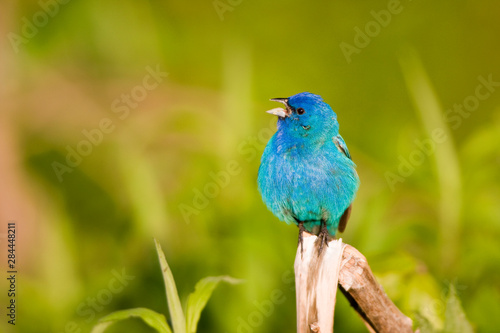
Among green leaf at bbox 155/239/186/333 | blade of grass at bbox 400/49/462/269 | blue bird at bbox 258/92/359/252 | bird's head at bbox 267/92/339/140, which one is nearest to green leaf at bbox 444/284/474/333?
blue bird at bbox 258/92/359/252

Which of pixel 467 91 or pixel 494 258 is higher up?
pixel 467 91

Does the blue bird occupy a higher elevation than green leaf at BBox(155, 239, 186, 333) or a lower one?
higher

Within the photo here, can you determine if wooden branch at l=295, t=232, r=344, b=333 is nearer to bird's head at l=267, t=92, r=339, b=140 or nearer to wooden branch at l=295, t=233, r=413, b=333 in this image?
wooden branch at l=295, t=233, r=413, b=333

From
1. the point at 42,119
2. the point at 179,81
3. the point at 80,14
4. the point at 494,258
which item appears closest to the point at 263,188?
the point at 494,258

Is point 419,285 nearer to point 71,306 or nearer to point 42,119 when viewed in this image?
point 71,306

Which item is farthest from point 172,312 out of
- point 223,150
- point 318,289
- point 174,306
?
point 223,150

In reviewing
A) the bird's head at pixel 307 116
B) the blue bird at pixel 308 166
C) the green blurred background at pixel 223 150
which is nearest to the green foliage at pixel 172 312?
the blue bird at pixel 308 166
